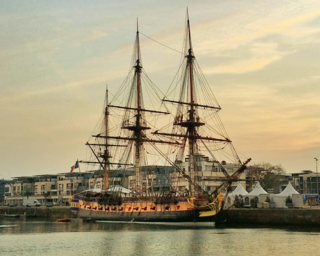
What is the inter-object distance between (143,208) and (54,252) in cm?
3676

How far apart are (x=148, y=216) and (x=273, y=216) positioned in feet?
75.4

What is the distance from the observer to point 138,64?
345 feet

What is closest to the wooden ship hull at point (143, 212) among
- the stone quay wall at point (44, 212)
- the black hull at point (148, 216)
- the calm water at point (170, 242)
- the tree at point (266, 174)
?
the black hull at point (148, 216)

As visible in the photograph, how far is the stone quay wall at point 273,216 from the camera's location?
66062 mm

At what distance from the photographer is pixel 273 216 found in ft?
232

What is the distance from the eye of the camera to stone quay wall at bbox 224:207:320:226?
6606cm

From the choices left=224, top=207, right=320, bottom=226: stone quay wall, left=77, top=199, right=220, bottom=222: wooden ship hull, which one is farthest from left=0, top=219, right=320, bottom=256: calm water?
left=77, top=199, right=220, bottom=222: wooden ship hull

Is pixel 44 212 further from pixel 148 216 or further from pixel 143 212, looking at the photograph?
pixel 148 216

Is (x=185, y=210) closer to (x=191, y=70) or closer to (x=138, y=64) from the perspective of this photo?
(x=191, y=70)

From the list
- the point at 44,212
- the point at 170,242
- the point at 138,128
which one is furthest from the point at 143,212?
the point at 44,212

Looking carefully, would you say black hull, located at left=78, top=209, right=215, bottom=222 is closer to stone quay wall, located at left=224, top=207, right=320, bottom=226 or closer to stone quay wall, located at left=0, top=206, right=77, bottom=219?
stone quay wall, located at left=224, top=207, right=320, bottom=226

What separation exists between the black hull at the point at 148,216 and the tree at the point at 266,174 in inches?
1913

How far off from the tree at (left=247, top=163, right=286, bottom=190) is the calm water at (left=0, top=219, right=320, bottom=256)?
67469mm

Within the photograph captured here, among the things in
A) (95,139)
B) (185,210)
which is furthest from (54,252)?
(95,139)
